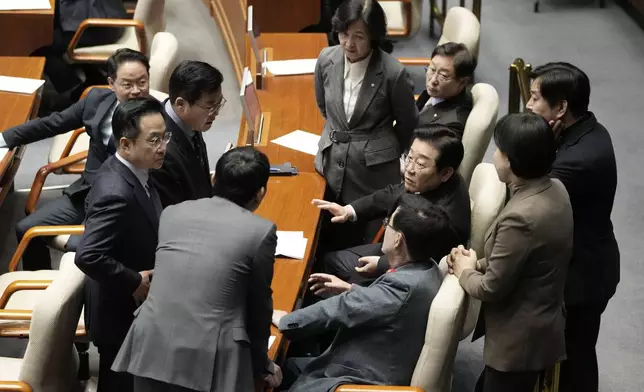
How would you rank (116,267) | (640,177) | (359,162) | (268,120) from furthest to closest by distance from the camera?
(640,177) → (268,120) → (359,162) → (116,267)

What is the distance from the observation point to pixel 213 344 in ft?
8.82

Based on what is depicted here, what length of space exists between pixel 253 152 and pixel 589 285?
126 cm

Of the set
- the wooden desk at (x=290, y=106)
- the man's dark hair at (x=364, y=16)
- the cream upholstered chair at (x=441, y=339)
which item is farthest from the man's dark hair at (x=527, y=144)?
the wooden desk at (x=290, y=106)

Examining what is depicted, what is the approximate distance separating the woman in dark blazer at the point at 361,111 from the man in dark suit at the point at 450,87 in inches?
6.0

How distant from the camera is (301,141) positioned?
14.8 feet

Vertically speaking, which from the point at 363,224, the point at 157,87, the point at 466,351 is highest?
the point at 157,87

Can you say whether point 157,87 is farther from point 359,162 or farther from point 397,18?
point 397,18

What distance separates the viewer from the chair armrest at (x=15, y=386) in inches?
122

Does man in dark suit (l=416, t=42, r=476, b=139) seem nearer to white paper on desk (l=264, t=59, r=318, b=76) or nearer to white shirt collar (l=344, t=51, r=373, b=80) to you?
white shirt collar (l=344, t=51, r=373, b=80)

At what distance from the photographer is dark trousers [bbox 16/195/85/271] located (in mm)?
4230

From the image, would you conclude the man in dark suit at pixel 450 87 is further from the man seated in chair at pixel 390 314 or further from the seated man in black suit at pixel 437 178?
the man seated in chair at pixel 390 314

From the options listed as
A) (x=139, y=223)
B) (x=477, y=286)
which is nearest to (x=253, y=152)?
(x=139, y=223)

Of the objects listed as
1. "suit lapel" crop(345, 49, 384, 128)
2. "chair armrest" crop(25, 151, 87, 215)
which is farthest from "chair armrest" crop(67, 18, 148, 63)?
"suit lapel" crop(345, 49, 384, 128)

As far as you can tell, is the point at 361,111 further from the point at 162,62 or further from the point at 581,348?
the point at 581,348
